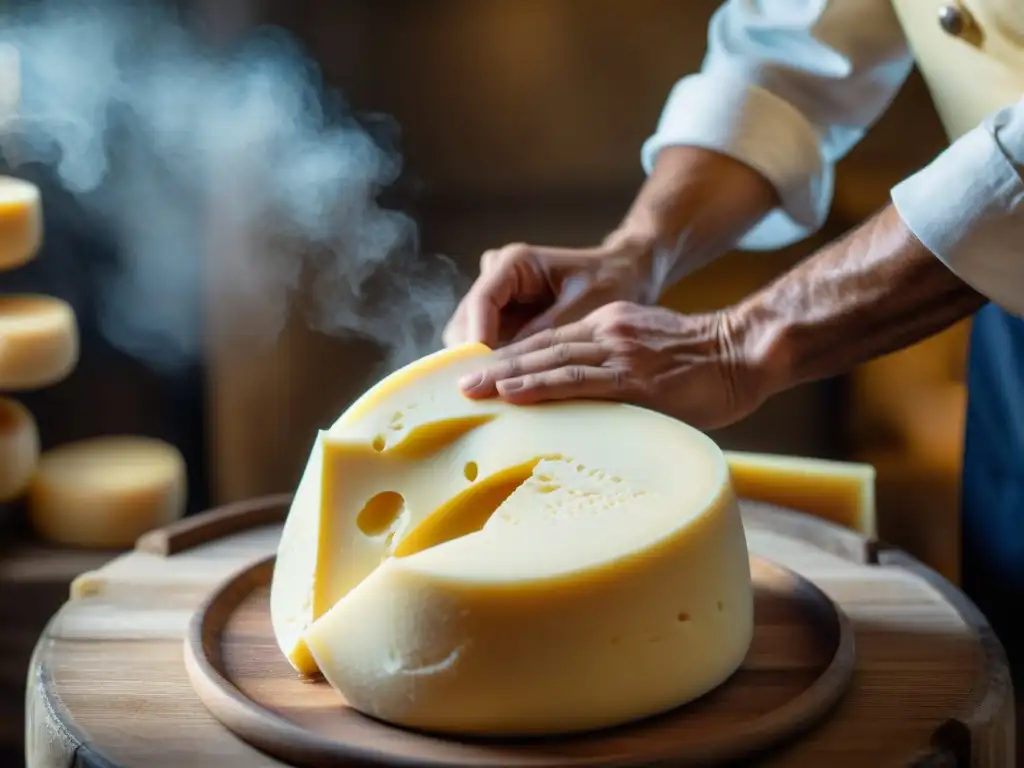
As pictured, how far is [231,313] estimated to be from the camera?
76.6 inches

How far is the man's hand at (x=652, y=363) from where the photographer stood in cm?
108

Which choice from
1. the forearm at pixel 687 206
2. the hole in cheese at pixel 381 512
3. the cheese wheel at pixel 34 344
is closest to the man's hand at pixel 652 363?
the hole in cheese at pixel 381 512

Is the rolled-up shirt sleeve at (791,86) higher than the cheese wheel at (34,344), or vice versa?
the rolled-up shirt sleeve at (791,86)

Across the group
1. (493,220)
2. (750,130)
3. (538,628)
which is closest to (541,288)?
(750,130)

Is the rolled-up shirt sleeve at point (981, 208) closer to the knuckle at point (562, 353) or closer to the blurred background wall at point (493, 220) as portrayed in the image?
the knuckle at point (562, 353)

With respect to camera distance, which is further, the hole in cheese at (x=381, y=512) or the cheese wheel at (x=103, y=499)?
the cheese wheel at (x=103, y=499)

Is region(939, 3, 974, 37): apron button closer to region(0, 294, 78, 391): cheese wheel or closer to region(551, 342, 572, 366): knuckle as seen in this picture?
region(551, 342, 572, 366): knuckle

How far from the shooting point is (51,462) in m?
1.78

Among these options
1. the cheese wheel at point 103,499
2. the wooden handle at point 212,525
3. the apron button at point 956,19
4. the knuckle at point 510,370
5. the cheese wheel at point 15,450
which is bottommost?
the cheese wheel at point 103,499

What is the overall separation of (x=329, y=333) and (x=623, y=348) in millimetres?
956

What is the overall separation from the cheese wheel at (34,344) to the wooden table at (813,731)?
1.51 ft

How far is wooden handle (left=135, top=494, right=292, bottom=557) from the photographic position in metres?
1.25

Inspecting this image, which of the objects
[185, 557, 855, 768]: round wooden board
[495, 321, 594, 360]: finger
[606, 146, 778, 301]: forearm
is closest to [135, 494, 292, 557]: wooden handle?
[185, 557, 855, 768]: round wooden board

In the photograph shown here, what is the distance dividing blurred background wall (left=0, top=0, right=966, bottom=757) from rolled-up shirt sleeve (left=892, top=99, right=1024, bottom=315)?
884mm
